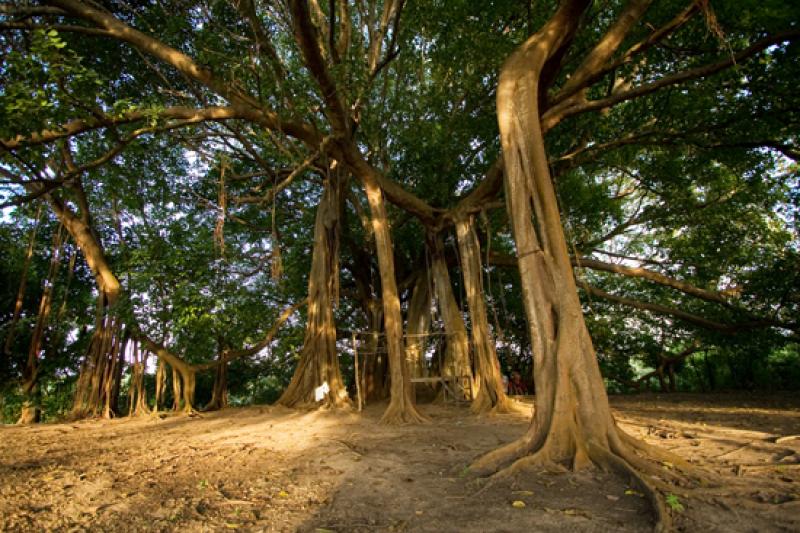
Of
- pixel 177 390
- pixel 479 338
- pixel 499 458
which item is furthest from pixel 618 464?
pixel 177 390

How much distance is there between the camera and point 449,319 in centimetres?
837

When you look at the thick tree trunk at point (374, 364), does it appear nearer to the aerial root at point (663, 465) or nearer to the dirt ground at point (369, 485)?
the dirt ground at point (369, 485)

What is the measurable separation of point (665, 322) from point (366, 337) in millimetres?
7812

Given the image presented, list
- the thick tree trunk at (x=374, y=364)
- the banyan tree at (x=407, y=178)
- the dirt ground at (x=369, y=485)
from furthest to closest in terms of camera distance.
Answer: the thick tree trunk at (x=374, y=364) → the banyan tree at (x=407, y=178) → the dirt ground at (x=369, y=485)

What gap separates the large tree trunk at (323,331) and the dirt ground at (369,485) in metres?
2.26

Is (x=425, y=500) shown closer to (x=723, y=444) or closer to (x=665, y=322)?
(x=723, y=444)

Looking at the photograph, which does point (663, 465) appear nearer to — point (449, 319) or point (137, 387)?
point (449, 319)

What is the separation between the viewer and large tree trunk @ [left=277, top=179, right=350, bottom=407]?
7.39 m

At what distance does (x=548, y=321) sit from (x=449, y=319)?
16.6 ft

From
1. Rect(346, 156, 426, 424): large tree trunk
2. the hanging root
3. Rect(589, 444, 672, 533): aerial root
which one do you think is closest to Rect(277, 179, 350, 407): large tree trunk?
Rect(346, 156, 426, 424): large tree trunk

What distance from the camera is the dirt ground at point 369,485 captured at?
217cm

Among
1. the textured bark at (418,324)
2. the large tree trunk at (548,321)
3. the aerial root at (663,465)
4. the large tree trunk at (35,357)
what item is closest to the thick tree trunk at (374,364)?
the textured bark at (418,324)

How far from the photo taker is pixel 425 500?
254 centimetres

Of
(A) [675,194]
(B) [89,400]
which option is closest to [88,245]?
(B) [89,400]
